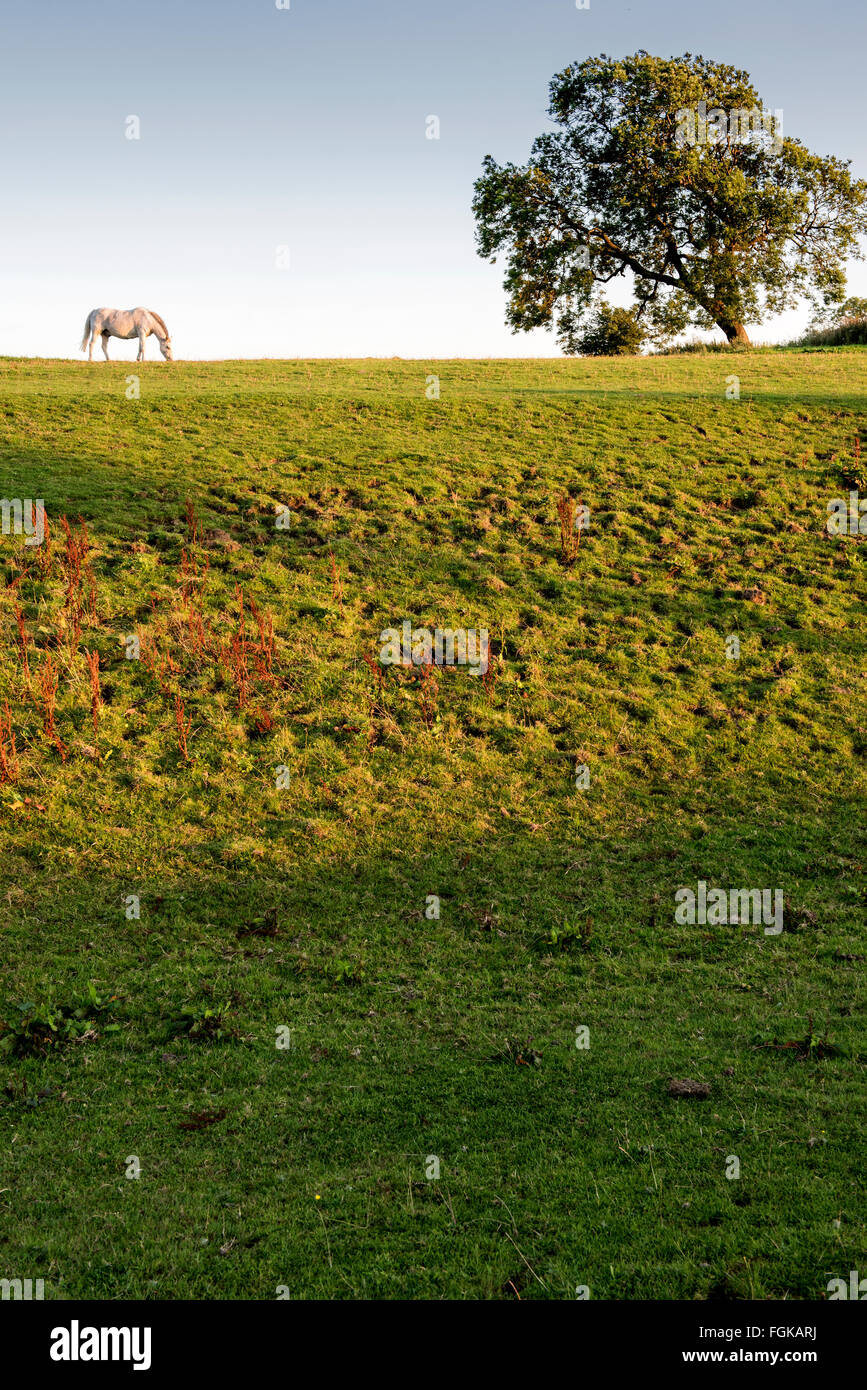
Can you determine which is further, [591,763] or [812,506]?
[812,506]

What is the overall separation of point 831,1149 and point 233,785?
25.8 feet

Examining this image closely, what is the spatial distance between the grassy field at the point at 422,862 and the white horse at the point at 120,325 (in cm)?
839

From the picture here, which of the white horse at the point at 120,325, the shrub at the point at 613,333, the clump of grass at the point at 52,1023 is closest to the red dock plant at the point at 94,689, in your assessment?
the clump of grass at the point at 52,1023

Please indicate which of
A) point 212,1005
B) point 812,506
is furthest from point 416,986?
point 812,506

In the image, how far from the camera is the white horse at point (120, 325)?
29.9m

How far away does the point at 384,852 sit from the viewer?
1067cm

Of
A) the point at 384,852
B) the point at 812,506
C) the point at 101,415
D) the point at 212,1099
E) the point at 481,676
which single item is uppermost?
the point at 101,415

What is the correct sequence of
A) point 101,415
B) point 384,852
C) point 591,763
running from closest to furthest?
1. point 384,852
2. point 591,763
3. point 101,415

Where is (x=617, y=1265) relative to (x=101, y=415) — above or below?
below

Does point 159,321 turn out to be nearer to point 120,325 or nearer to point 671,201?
point 120,325

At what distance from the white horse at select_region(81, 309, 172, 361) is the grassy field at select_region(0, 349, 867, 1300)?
8393mm

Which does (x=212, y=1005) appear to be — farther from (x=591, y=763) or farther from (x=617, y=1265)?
(x=591, y=763)

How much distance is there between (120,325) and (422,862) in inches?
1039

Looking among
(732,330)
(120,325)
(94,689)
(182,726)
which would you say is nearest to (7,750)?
(94,689)
